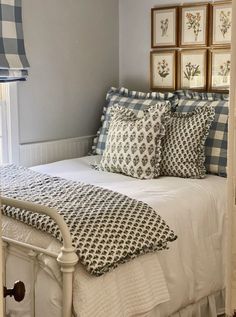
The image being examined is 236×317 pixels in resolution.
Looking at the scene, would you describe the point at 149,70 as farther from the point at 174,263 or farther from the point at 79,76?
the point at 174,263

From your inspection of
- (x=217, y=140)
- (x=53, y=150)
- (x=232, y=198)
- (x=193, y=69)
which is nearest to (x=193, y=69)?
(x=193, y=69)

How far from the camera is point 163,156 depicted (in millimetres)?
2902

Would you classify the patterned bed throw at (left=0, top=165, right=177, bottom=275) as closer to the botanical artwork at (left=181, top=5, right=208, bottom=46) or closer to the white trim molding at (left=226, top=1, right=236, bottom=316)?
the white trim molding at (left=226, top=1, right=236, bottom=316)

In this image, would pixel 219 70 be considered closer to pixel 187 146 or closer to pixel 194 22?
pixel 194 22

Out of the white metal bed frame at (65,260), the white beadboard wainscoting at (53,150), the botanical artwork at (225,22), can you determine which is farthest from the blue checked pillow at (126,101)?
the white metal bed frame at (65,260)

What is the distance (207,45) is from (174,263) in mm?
1577

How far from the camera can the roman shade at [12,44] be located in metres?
2.96

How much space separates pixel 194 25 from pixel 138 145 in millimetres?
992

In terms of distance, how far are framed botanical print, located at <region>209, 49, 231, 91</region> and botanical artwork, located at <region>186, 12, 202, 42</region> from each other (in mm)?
164

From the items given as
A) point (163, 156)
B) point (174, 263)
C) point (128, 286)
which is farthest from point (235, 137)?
point (163, 156)

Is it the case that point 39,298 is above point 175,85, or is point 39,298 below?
below

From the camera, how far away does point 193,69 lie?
3.41m

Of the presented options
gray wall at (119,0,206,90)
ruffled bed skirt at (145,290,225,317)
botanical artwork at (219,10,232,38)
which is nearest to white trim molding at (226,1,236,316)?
ruffled bed skirt at (145,290,225,317)

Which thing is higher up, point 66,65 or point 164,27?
point 164,27
